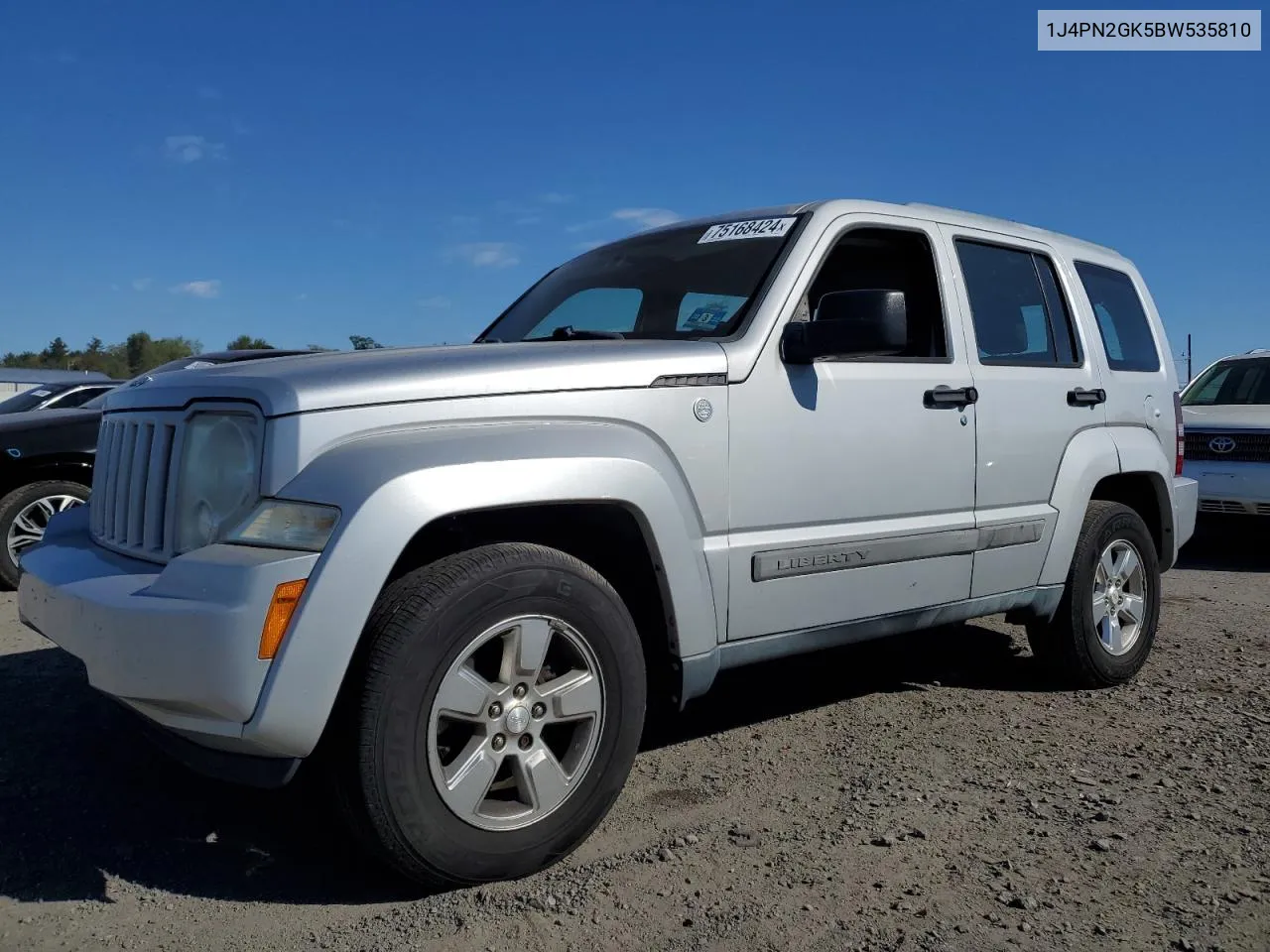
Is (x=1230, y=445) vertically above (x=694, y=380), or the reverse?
(x=694, y=380)

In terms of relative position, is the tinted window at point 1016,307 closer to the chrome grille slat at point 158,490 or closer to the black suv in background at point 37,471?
the chrome grille slat at point 158,490

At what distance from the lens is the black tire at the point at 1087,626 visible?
4582 millimetres

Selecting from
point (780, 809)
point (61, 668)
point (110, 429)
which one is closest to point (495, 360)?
point (110, 429)

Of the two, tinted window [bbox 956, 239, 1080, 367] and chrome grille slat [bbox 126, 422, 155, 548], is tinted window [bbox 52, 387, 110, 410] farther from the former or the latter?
tinted window [bbox 956, 239, 1080, 367]

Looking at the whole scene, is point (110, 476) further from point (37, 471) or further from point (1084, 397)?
point (37, 471)

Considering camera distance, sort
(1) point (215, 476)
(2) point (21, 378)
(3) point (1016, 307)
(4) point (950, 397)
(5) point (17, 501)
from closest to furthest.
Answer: (1) point (215, 476), (4) point (950, 397), (3) point (1016, 307), (5) point (17, 501), (2) point (21, 378)

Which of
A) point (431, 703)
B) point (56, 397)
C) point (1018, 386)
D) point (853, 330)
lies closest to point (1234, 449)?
point (1018, 386)

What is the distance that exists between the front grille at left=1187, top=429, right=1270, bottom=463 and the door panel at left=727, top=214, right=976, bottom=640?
5897 millimetres

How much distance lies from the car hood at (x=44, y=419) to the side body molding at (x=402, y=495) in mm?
5246

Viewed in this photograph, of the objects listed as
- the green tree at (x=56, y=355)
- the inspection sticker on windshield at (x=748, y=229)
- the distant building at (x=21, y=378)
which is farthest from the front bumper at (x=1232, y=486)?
the green tree at (x=56, y=355)

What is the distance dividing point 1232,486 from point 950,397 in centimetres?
608

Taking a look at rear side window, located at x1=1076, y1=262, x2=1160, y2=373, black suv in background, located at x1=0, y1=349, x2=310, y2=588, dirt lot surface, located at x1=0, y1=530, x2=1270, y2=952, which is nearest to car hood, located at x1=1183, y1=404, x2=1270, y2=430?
rear side window, located at x1=1076, y1=262, x2=1160, y2=373

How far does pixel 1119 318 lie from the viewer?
5.09 meters

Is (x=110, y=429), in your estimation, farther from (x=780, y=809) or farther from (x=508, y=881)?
(x=780, y=809)
